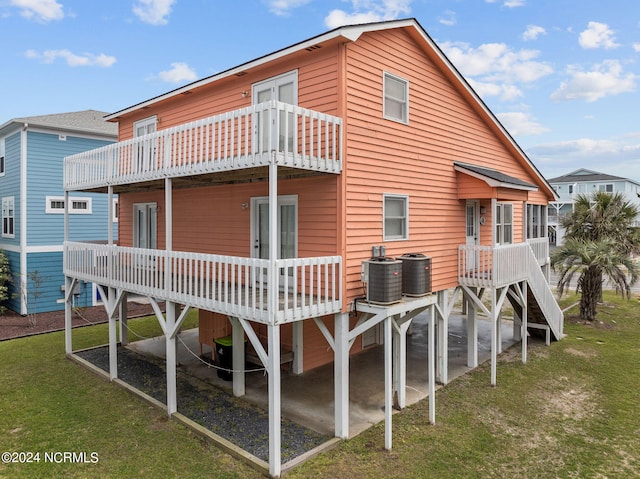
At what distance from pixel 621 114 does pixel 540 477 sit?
87.5 ft

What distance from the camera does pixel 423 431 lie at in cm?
855

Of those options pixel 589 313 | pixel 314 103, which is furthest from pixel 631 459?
pixel 589 313

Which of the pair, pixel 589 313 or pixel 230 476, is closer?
pixel 230 476

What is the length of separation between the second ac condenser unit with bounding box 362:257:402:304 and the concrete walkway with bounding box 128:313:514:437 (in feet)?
9.12

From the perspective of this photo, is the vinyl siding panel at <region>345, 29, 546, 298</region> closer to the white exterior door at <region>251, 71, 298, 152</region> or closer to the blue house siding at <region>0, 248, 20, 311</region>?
the white exterior door at <region>251, 71, 298, 152</region>

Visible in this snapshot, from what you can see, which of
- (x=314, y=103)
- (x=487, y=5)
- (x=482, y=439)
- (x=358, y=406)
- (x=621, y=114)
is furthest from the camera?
(x=621, y=114)

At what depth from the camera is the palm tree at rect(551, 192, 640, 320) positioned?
16891 mm

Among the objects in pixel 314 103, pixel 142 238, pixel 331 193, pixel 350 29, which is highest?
pixel 350 29

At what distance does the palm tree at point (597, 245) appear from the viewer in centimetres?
1689

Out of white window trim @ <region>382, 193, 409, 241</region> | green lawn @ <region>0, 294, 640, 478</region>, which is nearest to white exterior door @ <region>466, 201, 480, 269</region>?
white window trim @ <region>382, 193, 409, 241</region>

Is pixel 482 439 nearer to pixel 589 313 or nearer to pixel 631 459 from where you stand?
pixel 631 459

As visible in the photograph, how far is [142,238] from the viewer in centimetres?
1461

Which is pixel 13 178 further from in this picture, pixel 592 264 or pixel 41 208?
pixel 592 264

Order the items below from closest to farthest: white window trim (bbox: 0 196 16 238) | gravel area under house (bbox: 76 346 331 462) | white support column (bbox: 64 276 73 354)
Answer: gravel area under house (bbox: 76 346 331 462) → white support column (bbox: 64 276 73 354) → white window trim (bbox: 0 196 16 238)
